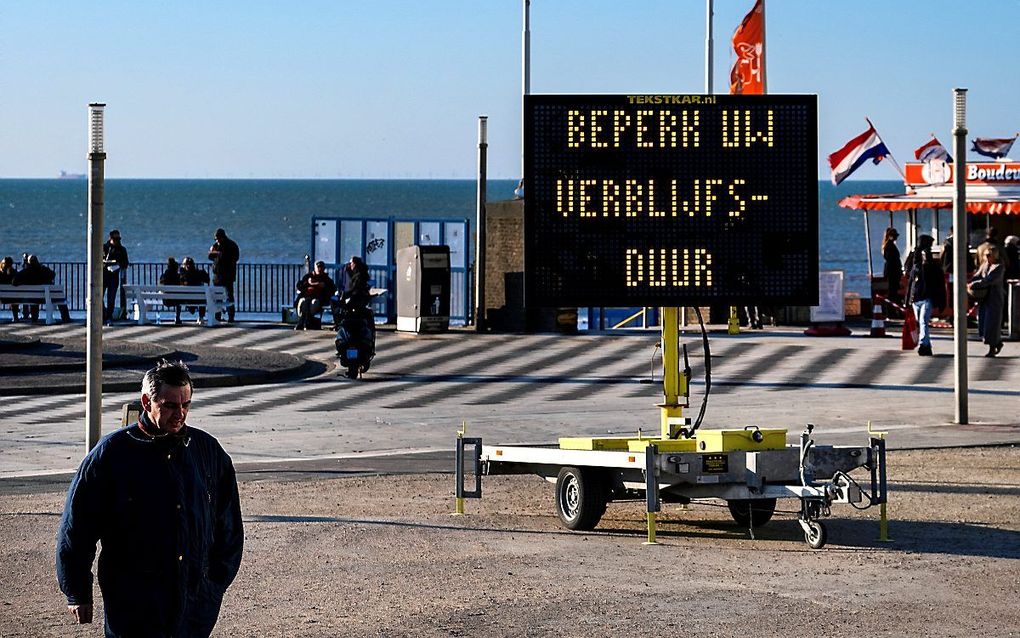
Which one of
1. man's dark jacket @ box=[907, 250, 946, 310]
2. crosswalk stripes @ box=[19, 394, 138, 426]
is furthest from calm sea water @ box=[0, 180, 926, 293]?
crosswalk stripes @ box=[19, 394, 138, 426]

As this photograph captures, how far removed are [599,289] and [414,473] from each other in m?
3.39

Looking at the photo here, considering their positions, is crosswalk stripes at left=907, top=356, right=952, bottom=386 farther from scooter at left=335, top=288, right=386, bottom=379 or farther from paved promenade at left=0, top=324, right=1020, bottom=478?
scooter at left=335, top=288, right=386, bottom=379

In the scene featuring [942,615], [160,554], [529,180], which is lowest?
[942,615]

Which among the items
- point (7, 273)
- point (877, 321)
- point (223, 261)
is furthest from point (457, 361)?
point (7, 273)

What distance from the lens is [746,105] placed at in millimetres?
13344

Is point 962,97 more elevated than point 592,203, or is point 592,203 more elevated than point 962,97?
point 962,97

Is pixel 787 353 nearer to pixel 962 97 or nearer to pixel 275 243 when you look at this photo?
pixel 962 97

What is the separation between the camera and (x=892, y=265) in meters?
33.4

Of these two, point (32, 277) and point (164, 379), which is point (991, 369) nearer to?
point (32, 277)

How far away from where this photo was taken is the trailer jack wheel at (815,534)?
1190cm

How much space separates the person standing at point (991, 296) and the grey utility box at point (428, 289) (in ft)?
29.8

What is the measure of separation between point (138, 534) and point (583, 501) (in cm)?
615

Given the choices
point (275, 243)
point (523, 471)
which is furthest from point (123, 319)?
point (275, 243)

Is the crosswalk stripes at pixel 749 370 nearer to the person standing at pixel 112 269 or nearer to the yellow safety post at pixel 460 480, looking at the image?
the yellow safety post at pixel 460 480
